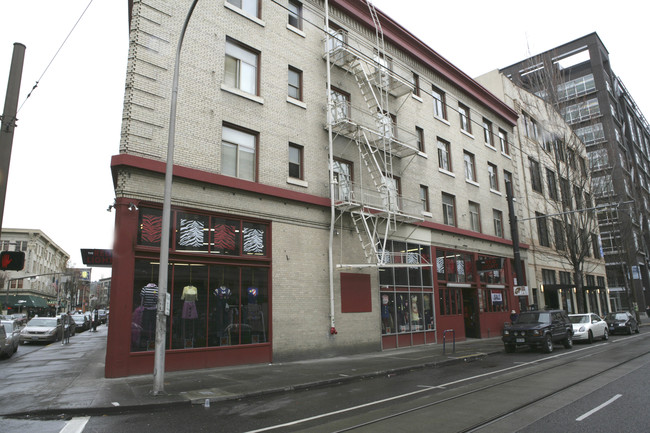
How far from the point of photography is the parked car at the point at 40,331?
2547cm

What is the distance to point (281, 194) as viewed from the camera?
50.7 feet

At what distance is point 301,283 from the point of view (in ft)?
51.2

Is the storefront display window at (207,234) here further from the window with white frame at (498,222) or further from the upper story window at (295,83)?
the window with white frame at (498,222)

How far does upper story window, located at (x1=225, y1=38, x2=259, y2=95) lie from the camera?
612 inches

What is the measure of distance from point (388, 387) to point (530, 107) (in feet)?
99.2

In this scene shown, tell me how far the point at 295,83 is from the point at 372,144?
4.56m

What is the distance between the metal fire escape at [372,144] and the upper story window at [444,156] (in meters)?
3.70

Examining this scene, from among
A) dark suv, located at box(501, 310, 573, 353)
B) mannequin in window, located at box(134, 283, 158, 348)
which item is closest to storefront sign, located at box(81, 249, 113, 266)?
mannequin in window, located at box(134, 283, 158, 348)

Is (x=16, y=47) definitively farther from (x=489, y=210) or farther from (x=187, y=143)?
(x=489, y=210)

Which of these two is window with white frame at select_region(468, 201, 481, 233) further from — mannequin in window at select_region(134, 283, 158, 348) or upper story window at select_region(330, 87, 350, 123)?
mannequin in window at select_region(134, 283, 158, 348)

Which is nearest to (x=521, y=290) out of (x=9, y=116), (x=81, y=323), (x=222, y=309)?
(x=222, y=309)

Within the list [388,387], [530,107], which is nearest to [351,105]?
[388,387]

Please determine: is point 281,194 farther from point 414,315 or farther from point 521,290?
point 521,290

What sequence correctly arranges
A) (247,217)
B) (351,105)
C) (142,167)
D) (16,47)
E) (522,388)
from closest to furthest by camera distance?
(16,47) < (522,388) < (142,167) < (247,217) < (351,105)
